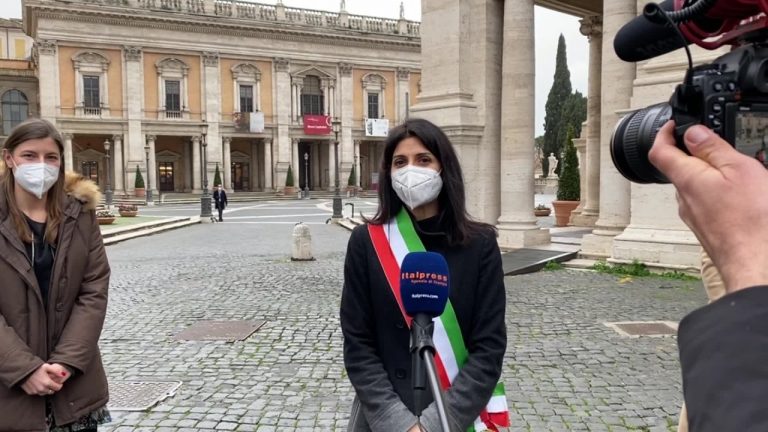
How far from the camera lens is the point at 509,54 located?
13.9 meters

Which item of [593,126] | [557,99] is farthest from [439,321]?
[557,99]

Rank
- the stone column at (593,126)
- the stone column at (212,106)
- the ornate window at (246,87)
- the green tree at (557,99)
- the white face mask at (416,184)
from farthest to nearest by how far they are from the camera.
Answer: the green tree at (557,99)
the ornate window at (246,87)
the stone column at (212,106)
the stone column at (593,126)
the white face mask at (416,184)

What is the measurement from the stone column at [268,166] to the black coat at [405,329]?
57667 millimetres

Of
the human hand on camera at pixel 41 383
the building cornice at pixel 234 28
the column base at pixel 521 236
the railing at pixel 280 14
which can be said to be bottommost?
the column base at pixel 521 236

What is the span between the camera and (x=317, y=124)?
60.3m

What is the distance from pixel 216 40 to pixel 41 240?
186 ft

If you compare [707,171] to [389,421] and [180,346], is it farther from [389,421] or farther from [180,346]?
[180,346]

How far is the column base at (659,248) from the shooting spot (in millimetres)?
10500

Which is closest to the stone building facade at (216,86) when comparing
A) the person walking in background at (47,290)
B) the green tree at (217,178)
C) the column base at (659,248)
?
the green tree at (217,178)

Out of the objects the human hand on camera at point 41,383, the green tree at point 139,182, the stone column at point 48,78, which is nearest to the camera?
the human hand on camera at point 41,383

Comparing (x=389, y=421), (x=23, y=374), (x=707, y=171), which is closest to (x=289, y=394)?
(x=23, y=374)

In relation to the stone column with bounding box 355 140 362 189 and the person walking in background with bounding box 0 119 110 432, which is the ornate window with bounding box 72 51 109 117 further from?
the person walking in background with bounding box 0 119 110 432

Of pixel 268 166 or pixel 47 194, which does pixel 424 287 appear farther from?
pixel 268 166

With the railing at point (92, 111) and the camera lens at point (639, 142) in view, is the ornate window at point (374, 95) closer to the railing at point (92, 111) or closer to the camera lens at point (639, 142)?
the railing at point (92, 111)
